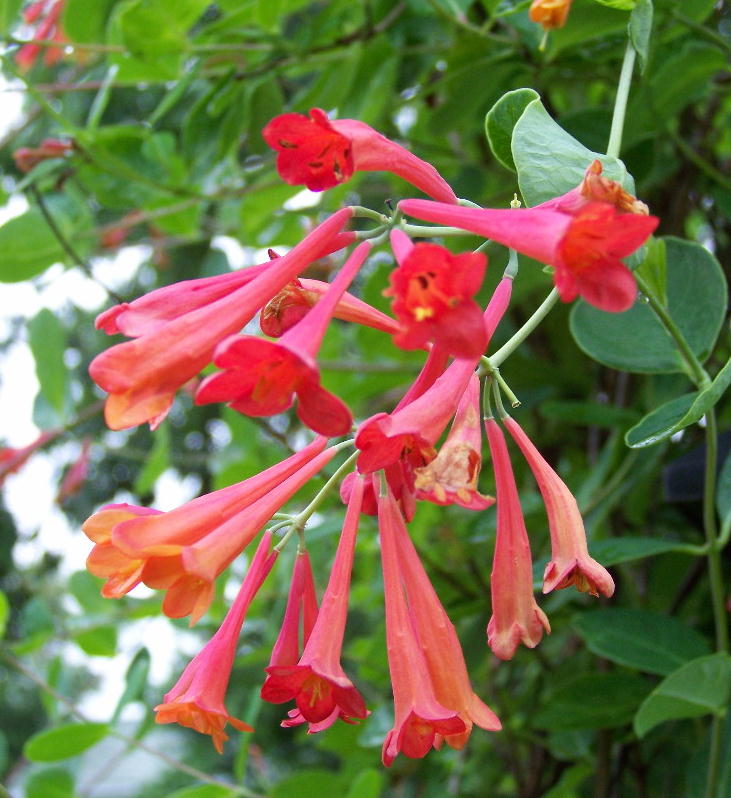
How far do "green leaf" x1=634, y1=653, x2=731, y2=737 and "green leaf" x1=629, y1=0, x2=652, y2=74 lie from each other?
1.75 feet

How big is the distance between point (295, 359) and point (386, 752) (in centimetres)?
30

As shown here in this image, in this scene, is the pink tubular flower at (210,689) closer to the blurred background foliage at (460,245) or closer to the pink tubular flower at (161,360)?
the pink tubular flower at (161,360)

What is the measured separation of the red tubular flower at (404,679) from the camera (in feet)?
2.10

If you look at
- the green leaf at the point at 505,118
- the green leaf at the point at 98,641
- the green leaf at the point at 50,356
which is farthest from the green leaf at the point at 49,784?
the green leaf at the point at 505,118

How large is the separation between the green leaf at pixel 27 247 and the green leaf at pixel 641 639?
956mm

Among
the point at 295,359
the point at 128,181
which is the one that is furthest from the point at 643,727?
the point at 128,181

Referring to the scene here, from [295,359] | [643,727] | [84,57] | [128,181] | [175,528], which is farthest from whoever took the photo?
[84,57]

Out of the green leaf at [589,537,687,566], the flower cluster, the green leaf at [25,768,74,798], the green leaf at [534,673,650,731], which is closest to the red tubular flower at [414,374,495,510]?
the flower cluster

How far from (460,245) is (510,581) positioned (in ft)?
→ 2.31

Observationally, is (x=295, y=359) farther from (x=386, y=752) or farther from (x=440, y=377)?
(x=386, y=752)

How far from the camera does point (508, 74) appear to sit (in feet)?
4.11

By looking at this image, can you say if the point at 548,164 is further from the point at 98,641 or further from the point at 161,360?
the point at 98,641

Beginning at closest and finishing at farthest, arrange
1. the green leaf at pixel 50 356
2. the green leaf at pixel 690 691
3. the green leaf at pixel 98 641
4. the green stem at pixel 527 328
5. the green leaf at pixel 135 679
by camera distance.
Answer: the green stem at pixel 527 328 < the green leaf at pixel 690 691 < the green leaf at pixel 135 679 < the green leaf at pixel 50 356 < the green leaf at pixel 98 641

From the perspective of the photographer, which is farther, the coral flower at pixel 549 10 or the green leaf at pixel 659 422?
the coral flower at pixel 549 10
